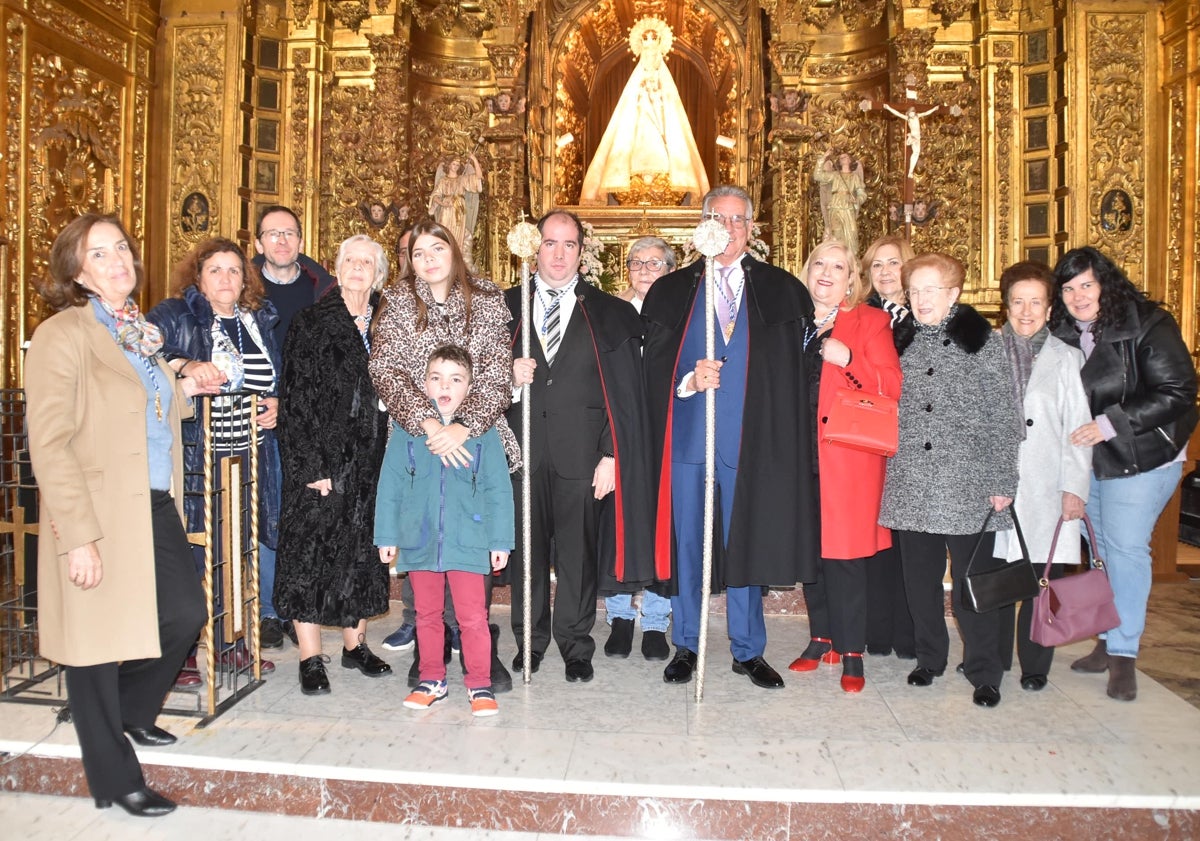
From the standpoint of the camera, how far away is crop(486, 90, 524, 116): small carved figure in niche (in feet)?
35.3

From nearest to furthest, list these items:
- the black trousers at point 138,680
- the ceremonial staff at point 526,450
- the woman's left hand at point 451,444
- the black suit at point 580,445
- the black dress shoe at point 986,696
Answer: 1. the black trousers at point 138,680
2. the woman's left hand at point 451,444
3. the black dress shoe at point 986,696
4. the ceremonial staff at point 526,450
5. the black suit at point 580,445

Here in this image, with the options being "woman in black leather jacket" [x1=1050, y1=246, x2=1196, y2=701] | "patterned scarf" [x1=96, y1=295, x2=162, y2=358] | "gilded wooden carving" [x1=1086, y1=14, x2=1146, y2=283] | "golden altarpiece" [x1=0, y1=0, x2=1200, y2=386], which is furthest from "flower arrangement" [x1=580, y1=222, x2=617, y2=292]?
"gilded wooden carving" [x1=1086, y1=14, x2=1146, y2=283]

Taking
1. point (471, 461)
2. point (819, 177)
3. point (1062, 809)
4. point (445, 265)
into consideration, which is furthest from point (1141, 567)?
point (819, 177)

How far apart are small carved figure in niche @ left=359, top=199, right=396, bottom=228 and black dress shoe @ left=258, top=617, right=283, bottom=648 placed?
6556mm

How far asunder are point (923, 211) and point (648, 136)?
11.5ft

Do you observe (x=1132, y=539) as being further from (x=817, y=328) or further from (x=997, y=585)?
(x=817, y=328)

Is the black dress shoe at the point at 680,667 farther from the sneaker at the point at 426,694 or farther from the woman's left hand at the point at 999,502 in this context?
the woman's left hand at the point at 999,502

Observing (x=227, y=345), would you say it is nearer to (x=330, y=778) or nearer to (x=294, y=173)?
(x=330, y=778)

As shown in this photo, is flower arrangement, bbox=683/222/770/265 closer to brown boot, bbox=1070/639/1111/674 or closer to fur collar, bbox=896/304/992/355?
fur collar, bbox=896/304/992/355

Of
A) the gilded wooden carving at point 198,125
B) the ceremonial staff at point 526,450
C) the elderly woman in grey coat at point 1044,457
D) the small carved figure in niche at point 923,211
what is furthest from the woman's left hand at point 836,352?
the gilded wooden carving at point 198,125

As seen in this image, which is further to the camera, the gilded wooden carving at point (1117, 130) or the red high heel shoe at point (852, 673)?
the gilded wooden carving at point (1117, 130)

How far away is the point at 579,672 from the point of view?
407 cm

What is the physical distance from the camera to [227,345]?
13.3 feet

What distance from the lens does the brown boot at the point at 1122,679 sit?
3967mm
